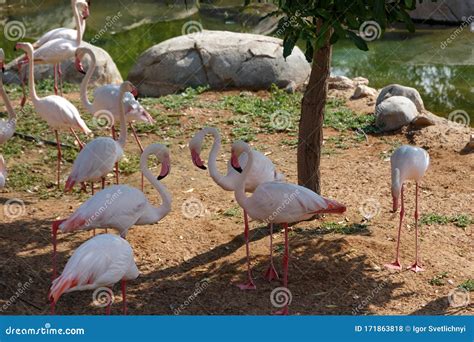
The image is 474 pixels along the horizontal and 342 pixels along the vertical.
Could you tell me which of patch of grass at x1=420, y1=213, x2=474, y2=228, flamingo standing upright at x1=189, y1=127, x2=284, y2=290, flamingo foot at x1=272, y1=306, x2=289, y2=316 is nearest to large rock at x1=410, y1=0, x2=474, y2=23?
patch of grass at x1=420, y1=213, x2=474, y2=228

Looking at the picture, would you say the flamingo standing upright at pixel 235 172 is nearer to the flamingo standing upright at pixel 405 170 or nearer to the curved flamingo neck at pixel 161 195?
the curved flamingo neck at pixel 161 195

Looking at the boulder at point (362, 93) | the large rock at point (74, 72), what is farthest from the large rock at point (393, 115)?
the large rock at point (74, 72)

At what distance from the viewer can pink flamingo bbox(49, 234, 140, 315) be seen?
5.03m

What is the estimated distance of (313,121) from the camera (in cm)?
728

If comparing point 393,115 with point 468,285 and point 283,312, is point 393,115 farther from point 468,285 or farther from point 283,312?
point 283,312

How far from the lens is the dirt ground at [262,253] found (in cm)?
595

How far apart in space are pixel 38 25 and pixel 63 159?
1040 cm

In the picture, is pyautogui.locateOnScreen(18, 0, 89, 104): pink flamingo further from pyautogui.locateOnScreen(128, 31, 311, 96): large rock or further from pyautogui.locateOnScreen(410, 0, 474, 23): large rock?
pyautogui.locateOnScreen(410, 0, 474, 23): large rock

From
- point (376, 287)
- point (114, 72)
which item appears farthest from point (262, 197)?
point (114, 72)

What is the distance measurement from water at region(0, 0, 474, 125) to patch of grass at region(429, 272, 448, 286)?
18.2ft

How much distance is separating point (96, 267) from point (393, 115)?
5.53 m

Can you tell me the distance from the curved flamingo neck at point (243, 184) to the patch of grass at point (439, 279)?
155cm


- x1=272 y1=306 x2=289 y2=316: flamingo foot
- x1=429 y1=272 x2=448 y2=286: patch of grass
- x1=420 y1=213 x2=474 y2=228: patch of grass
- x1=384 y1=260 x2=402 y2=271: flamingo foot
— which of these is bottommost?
x1=429 y1=272 x2=448 y2=286: patch of grass

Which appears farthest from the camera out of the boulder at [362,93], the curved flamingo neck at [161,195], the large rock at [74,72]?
the large rock at [74,72]
